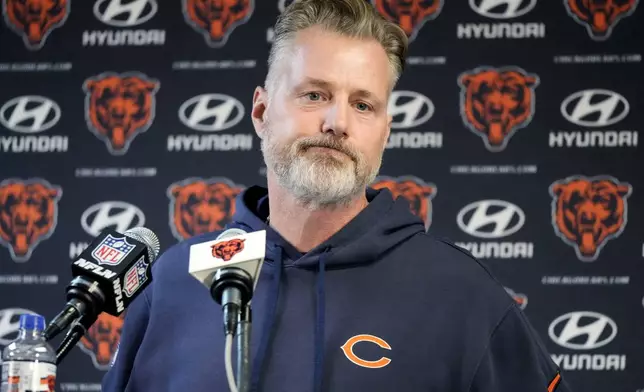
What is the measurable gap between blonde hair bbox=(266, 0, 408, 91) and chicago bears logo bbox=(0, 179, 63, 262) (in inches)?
77.5

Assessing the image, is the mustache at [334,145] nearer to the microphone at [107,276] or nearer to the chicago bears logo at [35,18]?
the microphone at [107,276]

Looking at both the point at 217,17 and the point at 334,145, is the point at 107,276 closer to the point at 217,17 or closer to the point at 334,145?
the point at 334,145

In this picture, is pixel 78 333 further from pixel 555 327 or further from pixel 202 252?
pixel 555 327

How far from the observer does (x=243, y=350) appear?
4.06 ft

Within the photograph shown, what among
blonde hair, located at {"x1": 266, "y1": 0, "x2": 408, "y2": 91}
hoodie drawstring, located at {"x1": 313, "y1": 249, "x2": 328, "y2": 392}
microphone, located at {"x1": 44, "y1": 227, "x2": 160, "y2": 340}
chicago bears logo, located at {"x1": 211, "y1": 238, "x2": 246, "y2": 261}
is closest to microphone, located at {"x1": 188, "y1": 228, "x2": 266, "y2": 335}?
chicago bears logo, located at {"x1": 211, "y1": 238, "x2": 246, "y2": 261}

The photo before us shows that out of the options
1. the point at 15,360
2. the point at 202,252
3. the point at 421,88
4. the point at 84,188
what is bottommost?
the point at 15,360

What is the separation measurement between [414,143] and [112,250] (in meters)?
2.28

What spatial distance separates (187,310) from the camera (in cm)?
188

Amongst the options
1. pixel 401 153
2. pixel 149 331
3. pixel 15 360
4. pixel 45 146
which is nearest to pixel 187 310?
pixel 149 331

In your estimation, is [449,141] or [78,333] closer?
[78,333]

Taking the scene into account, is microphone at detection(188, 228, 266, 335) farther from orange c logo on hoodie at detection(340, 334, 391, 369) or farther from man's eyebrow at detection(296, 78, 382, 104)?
man's eyebrow at detection(296, 78, 382, 104)

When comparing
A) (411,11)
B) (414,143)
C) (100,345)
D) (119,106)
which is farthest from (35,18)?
(414,143)

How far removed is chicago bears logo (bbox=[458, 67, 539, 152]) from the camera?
3625 mm

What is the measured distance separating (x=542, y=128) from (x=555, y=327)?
70 centimetres
